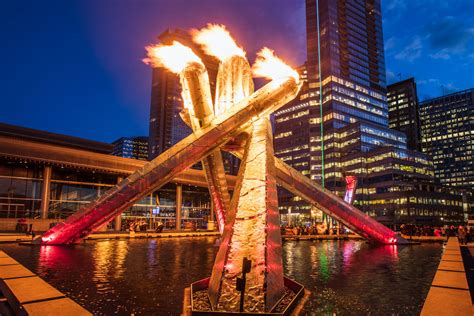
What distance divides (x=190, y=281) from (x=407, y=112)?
20370 centimetres

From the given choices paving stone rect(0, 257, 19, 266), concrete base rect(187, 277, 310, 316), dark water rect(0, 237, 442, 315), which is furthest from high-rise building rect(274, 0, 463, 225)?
paving stone rect(0, 257, 19, 266)

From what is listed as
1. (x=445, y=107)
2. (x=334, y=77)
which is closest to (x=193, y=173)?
(x=334, y=77)

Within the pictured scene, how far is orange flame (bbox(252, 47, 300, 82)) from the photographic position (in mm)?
14312

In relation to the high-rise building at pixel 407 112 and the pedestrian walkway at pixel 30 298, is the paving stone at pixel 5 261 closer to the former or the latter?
the pedestrian walkway at pixel 30 298

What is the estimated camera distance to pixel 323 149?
128 metres

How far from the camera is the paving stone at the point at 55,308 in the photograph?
5.01m

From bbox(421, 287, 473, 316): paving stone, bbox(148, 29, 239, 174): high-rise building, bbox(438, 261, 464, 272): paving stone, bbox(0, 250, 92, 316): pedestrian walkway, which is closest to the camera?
bbox(0, 250, 92, 316): pedestrian walkway

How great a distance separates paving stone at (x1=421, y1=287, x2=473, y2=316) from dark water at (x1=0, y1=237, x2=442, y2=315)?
0.78m

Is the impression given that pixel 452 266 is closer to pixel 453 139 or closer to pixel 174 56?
pixel 174 56

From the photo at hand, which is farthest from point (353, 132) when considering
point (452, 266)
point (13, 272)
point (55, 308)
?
point (55, 308)

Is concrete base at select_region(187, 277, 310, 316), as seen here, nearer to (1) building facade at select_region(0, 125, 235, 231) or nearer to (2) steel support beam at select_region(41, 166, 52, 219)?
(1) building facade at select_region(0, 125, 235, 231)

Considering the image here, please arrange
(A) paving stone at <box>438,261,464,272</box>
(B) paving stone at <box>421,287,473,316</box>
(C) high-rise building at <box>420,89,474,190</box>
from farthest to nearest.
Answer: (C) high-rise building at <box>420,89,474,190</box> < (A) paving stone at <box>438,261,464,272</box> < (B) paving stone at <box>421,287,473,316</box>

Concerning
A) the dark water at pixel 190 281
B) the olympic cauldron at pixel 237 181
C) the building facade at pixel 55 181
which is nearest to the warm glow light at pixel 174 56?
the olympic cauldron at pixel 237 181

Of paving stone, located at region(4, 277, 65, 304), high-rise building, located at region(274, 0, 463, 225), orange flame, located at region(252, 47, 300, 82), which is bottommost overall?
paving stone, located at region(4, 277, 65, 304)
